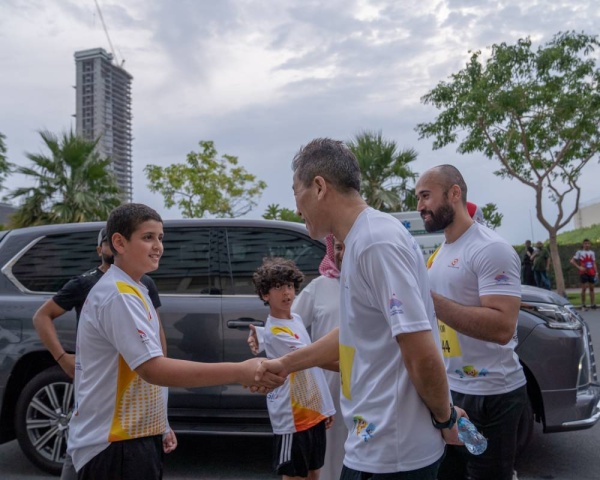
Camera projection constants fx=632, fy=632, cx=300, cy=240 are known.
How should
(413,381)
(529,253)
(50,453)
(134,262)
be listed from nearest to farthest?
(413,381), (134,262), (50,453), (529,253)

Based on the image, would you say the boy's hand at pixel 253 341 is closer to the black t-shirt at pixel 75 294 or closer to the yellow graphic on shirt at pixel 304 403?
the yellow graphic on shirt at pixel 304 403

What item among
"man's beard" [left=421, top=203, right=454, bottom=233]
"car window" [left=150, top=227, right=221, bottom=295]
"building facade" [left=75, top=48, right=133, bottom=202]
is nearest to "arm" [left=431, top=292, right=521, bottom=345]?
"man's beard" [left=421, top=203, right=454, bottom=233]

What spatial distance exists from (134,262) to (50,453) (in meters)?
3.24

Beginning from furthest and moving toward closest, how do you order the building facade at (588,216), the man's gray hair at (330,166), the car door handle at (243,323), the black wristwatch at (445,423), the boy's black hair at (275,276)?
the building facade at (588,216) < the car door handle at (243,323) < the boy's black hair at (275,276) < the man's gray hair at (330,166) < the black wristwatch at (445,423)

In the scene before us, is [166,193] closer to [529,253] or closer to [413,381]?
[529,253]

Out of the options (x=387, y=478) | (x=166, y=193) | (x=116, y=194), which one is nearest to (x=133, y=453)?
(x=387, y=478)

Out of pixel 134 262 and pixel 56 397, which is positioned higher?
pixel 134 262

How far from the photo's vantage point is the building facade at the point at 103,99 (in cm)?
14362

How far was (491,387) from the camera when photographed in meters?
2.89

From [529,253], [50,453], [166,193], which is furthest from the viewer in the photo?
[166,193]

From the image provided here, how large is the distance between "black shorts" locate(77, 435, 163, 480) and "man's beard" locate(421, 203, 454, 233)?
1632 mm

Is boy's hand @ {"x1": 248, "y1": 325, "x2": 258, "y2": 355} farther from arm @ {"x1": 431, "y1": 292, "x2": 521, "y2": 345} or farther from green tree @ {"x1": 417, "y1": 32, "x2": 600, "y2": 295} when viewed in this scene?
green tree @ {"x1": 417, "y1": 32, "x2": 600, "y2": 295}

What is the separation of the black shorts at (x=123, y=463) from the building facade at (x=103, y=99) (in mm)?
142500

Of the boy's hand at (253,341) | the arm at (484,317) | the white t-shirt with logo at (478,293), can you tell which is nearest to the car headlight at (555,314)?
the white t-shirt with logo at (478,293)
